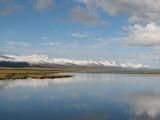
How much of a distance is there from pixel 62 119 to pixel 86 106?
7.18 metres

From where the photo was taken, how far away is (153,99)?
121ft

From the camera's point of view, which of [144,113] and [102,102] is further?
[102,102]

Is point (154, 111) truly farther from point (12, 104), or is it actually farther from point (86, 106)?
point (12, 104)

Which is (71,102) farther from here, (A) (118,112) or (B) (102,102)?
(A) (118,112)

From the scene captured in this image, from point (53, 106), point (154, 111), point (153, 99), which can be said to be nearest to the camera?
point (154, 111)

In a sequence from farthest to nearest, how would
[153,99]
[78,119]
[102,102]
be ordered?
[153,99] → [102,102] → [78,119]

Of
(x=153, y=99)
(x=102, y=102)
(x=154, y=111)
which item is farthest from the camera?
(x=153, y=99)

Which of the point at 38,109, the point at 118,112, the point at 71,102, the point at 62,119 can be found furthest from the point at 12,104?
the point at 118,112

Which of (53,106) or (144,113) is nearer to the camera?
(144,113)

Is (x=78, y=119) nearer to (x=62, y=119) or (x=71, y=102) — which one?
(x=62, y=119)

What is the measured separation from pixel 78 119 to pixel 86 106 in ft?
22.8

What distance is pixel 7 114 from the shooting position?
25.5 m

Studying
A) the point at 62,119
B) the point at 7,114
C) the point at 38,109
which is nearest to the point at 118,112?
the point at 62,119

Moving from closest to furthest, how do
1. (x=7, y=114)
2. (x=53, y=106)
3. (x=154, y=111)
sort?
(x=7, y=114)
(x=154, y=111)
(x=53, y=106)
